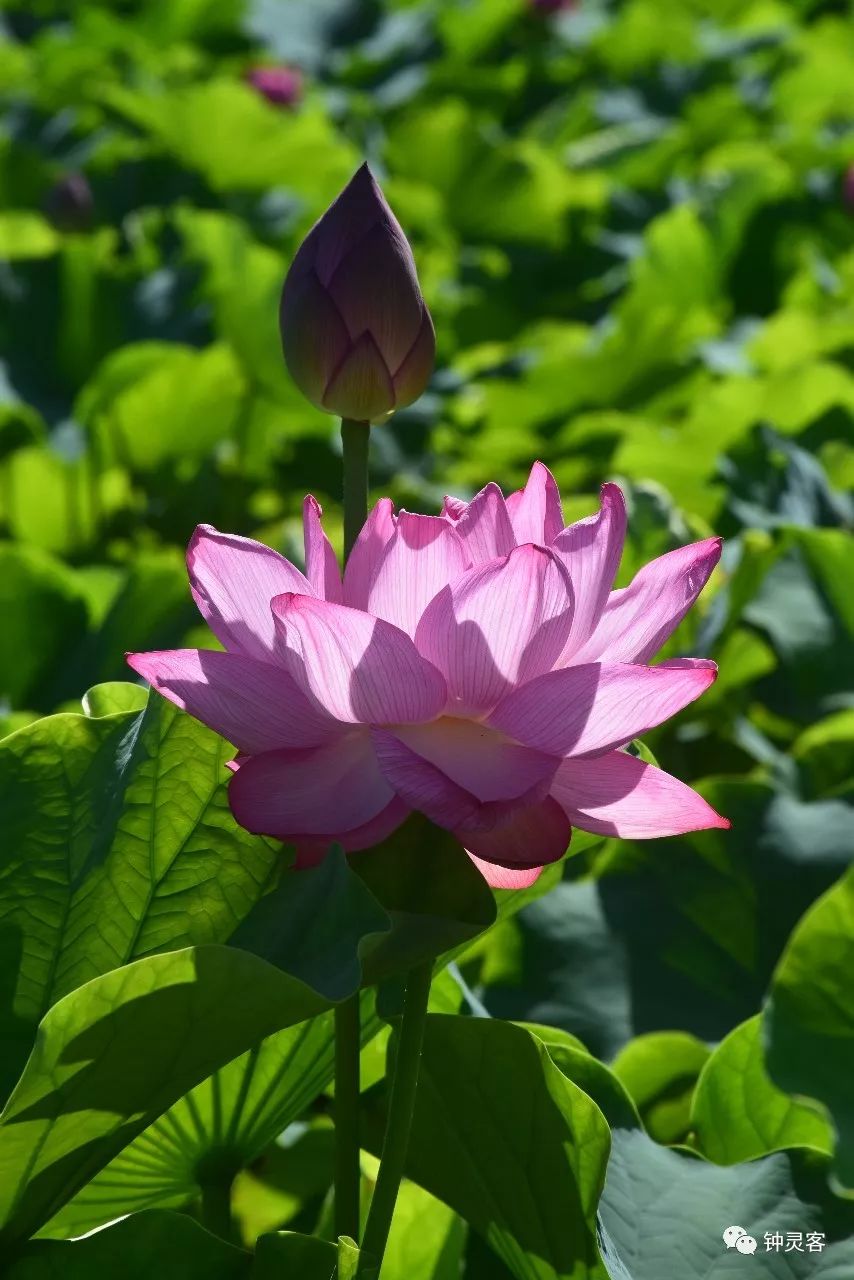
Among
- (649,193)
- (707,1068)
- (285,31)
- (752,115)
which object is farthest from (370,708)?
(285,31)

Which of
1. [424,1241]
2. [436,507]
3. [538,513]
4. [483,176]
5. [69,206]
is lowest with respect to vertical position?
[483,176]

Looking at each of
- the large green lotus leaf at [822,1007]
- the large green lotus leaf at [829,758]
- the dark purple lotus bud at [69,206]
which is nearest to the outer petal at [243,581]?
the large green lotus leaf at [822,1007]

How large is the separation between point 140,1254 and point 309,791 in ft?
0.61

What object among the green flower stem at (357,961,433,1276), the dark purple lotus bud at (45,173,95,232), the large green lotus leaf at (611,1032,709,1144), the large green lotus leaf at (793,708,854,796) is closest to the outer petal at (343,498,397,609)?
the green flower stem at (357,961,433,1276)

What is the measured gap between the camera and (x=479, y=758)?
0.55 meters

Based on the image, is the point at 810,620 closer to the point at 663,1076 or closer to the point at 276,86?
the point at 663,1076

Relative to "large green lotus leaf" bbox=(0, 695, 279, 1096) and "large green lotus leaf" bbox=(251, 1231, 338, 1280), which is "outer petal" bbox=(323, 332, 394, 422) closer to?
"large green lotus leaf" bbox=(0, 695, 279, 1096)

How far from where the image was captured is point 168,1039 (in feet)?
1.83

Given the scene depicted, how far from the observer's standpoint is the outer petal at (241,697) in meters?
0.55

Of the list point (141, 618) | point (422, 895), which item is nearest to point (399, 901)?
point (422, 895)

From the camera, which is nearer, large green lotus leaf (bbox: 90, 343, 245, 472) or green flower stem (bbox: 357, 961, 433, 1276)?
green flower stem (bbox: 357, 961, 433, 1276)

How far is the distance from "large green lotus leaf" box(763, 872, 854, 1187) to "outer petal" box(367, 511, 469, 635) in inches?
11.2

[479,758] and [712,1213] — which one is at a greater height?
[479,758]

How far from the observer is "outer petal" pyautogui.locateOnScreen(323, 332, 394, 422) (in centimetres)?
63
